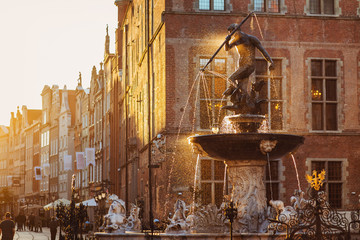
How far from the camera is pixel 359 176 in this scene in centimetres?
3216

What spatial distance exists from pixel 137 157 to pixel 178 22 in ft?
53.8

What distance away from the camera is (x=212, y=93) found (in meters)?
31.2

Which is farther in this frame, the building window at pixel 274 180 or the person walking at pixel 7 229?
the building window at pixel 274 180

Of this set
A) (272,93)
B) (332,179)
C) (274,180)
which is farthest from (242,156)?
(332,179)

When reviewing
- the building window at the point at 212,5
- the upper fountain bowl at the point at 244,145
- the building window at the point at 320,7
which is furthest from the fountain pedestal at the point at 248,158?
the building window at the point at 320,7

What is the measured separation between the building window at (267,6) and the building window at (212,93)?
9.97ft

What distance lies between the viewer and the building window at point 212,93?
3098 centimetres

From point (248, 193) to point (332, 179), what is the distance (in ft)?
48.9

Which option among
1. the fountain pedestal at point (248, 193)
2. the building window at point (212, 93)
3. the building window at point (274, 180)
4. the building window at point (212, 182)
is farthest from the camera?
the building window at point (274, 180)

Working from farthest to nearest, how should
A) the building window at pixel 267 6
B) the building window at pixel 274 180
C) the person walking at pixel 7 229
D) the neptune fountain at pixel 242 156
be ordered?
the building window at pixel 267 6 → the building window at pixel 274 180 → the person walking at pixel 7 229 → the neptune fountain at pixel 242 156

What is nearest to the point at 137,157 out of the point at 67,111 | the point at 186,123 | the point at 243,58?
the point at 186,123

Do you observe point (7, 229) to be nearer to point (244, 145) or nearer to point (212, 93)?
point (244, 145)

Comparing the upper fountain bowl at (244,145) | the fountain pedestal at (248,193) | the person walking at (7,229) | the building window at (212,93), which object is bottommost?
the person walking at (7,229)

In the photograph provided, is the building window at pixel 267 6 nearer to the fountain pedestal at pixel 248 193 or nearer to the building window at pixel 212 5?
the building window at pixel 212 5
